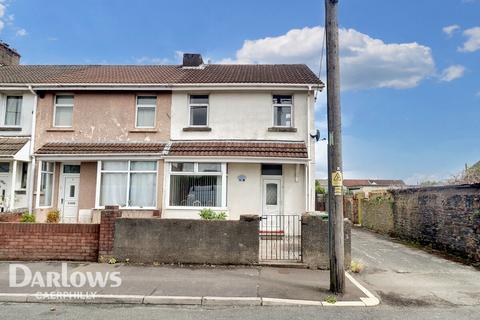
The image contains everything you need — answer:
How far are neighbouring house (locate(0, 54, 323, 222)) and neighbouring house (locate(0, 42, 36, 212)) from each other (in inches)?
16.3

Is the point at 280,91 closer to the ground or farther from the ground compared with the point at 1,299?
farther from the ground

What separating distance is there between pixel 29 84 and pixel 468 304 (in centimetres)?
1593

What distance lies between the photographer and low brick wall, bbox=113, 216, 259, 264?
8.58 meters

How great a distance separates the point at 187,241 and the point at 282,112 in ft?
24.8

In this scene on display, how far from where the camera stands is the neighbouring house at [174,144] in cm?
1348

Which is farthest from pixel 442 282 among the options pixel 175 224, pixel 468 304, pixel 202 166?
pixel 202 166

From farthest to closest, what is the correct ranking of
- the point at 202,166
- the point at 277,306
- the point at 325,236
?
the point at 202,166
the point at 325,236
the point at 277,306

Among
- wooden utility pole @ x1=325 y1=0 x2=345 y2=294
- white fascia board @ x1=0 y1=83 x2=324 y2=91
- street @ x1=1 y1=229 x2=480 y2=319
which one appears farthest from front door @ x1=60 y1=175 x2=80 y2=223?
wooden utility pole @ x1=325 y1=0 x2=345 y2=294

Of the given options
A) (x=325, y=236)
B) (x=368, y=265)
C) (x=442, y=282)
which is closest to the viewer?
(x=442, y=282)

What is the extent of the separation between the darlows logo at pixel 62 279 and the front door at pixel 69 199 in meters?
6.30

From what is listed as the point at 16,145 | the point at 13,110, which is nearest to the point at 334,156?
the point at 16,145

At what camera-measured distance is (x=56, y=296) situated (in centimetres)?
635

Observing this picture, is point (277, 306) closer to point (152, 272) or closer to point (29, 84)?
point (152, 272)

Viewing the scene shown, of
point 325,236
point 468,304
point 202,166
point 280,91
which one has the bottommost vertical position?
point 468,304
